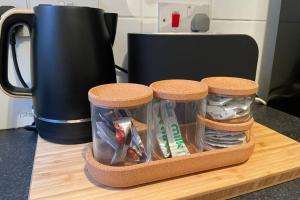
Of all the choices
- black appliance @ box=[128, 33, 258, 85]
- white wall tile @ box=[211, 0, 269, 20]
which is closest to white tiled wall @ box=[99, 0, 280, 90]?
white wall tile @ box=[211, 0, 269, 20]

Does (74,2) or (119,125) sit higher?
(74,2)

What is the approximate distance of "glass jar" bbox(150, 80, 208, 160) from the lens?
16.2 inches

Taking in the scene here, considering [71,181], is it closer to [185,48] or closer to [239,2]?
[185,48]

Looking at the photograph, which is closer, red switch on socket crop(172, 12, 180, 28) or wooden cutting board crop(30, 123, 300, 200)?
wooden cutting board crop(30, 123, 300, 200)

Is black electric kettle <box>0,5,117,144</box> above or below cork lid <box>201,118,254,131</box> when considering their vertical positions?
above

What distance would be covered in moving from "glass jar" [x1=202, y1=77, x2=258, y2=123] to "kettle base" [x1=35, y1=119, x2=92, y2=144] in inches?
9.4

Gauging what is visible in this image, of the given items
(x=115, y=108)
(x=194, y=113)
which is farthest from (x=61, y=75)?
(x=194, y=113)

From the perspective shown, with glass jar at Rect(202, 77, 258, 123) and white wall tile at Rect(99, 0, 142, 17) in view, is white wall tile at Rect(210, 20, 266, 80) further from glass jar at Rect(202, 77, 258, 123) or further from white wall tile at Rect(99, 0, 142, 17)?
glass jar at Rect(202, 77, 258, 123)

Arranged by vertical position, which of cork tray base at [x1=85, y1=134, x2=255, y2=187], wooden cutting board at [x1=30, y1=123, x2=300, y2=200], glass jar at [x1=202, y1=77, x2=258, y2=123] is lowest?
wooden cutting board at [x1=30, y1=123, x2=300, y2=200]

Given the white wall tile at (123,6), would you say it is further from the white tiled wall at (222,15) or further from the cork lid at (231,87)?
the cork lid at (231,87)

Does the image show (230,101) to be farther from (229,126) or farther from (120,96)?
(120,96)

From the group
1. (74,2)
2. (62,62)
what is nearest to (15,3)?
(74,2)

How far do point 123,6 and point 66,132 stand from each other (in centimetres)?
36

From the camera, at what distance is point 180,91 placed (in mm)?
406
